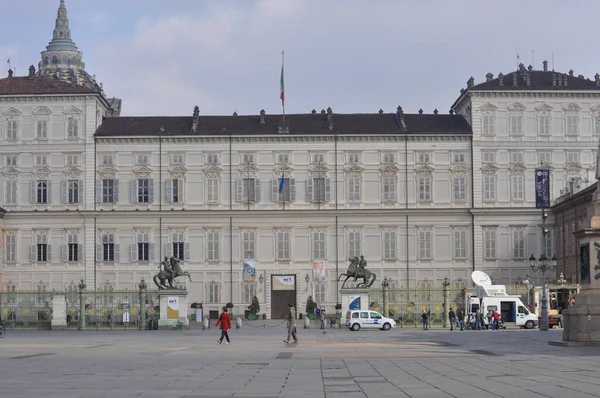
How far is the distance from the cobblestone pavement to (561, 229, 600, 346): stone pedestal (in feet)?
3.45

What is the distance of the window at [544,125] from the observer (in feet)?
300

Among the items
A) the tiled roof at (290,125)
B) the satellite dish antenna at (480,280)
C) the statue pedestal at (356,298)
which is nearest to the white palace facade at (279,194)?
the tiled roof at (290,125)

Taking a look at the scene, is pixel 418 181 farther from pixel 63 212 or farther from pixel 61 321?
pixel 61 321

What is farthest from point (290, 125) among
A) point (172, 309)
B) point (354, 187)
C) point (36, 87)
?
point (172, 309)

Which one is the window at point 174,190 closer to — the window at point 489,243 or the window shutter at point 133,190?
the window shutter at point 133,190

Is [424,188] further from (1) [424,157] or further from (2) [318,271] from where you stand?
(2) [318,271]

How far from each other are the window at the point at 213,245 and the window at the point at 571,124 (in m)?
30.4

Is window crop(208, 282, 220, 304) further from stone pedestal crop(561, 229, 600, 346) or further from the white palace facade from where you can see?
stone pedestal crop(561, 229, 600, 346)

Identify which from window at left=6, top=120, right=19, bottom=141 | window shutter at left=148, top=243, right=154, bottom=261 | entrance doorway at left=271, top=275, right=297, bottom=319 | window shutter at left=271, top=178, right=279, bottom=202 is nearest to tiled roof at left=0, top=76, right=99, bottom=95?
window at left=6, top=120, right=19, bottom=141

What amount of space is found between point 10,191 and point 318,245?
2613 cm

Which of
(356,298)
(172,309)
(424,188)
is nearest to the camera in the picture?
(172,309)

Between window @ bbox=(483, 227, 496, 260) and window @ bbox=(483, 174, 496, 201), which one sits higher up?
window @ bbox=(483, 174, 496, 201)

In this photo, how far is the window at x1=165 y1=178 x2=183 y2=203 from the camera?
9162 centimetres

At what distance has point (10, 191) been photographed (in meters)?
91.6
